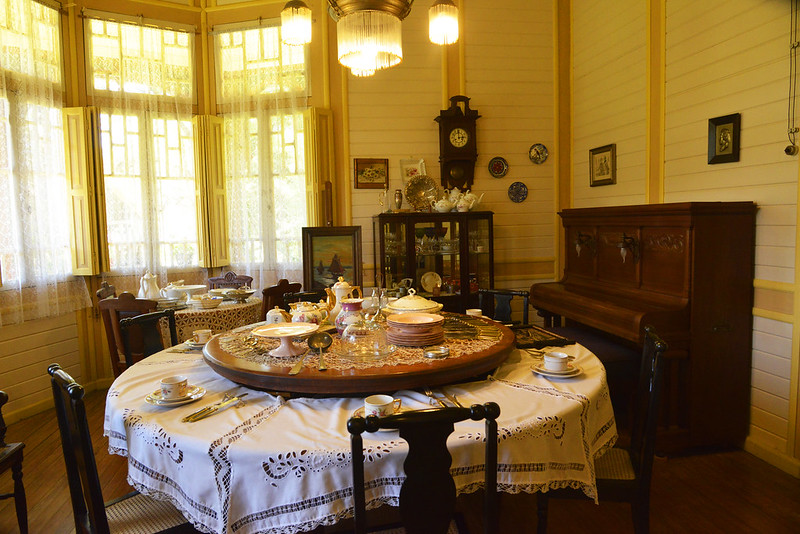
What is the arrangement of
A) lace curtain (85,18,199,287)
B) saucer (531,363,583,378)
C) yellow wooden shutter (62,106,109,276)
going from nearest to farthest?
1. saucer (531,363,583,378)
2. yellow wooden shutter (62,106,109,276)
3. lace curtain (85,18,199,287)

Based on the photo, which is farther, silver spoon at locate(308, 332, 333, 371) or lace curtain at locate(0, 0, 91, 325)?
lace curtain at locate(0, 0, 91, 325)

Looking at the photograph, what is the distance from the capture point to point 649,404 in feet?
6.16

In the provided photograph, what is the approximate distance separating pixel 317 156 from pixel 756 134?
138 inches

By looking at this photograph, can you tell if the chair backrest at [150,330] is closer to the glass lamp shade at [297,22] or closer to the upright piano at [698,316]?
the glass lamp shade at [297,22]

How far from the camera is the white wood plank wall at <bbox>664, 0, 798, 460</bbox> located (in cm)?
286

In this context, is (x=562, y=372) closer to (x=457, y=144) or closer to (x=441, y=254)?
(x=441, y=254)

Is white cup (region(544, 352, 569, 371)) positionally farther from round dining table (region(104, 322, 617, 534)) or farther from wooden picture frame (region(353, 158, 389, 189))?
wooden picture frame (region(353, 158, 389, 189))

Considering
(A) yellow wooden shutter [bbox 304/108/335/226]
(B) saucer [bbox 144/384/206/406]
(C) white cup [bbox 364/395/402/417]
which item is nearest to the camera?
(C) white cup [bbox 364/395/402/417]

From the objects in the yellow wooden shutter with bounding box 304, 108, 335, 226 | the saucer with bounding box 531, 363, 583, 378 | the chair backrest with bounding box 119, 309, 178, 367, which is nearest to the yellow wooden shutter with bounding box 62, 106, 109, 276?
the yellow wooden shutter with bounding box 304, 108, 335, 226

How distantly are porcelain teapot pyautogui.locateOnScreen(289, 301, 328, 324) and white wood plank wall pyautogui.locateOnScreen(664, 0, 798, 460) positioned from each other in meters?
2.67

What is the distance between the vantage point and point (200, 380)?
2.09 m

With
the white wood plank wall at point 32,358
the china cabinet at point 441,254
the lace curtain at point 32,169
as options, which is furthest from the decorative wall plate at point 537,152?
the white wood plank wall at point 32,358

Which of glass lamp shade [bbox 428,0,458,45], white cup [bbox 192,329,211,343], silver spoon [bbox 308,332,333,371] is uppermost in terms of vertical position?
glass lamp shade [bbox 428,0,458,45]

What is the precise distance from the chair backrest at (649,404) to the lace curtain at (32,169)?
436cm
